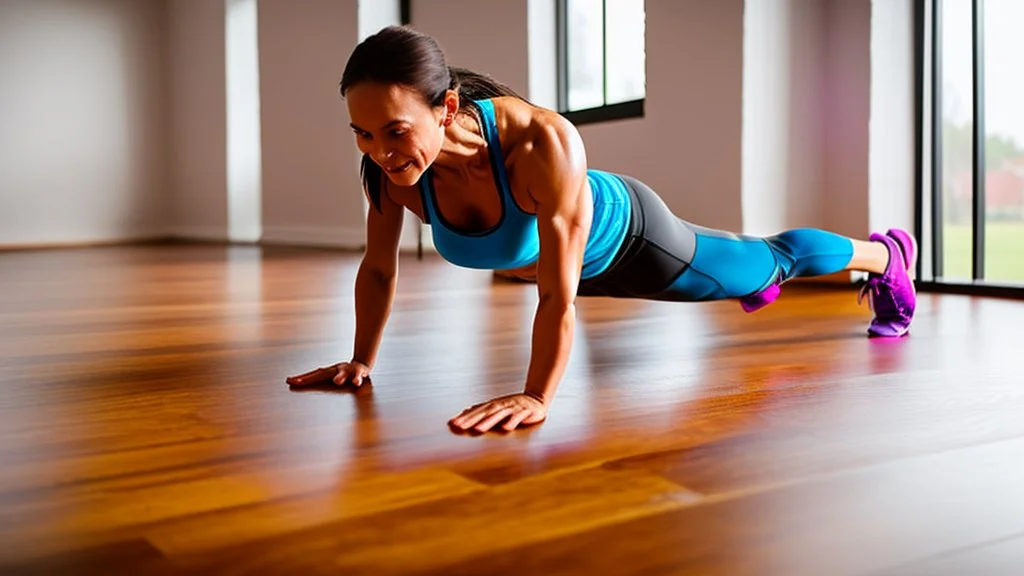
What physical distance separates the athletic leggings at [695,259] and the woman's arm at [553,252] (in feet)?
1.20

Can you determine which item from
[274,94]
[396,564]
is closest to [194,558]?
[396,564]

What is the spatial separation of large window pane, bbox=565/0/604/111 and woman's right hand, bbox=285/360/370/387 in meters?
2.85

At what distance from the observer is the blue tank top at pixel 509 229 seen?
4.75 feet

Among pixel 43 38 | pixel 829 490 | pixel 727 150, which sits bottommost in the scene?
pixel 829 490

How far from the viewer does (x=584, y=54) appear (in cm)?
442

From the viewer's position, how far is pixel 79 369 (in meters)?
1.74

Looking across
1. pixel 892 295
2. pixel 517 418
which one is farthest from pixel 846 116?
pixel 517 418

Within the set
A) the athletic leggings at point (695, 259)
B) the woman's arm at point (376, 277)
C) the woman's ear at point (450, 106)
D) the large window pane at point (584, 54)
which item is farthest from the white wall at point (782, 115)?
the woman's ear at point (450, 106)

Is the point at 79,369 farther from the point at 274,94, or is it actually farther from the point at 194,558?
the point at 274,94

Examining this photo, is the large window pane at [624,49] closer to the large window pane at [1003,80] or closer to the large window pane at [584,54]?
the large window pane at [584,54]

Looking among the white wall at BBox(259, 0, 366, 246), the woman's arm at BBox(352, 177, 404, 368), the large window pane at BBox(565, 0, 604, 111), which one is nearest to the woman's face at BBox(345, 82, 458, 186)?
the woman's arm at BBox(352, 177, 404, 368)

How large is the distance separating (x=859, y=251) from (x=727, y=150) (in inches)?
53.8

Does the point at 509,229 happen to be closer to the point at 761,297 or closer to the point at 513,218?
the point at 513,218

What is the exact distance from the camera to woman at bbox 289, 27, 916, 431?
1.27 m
